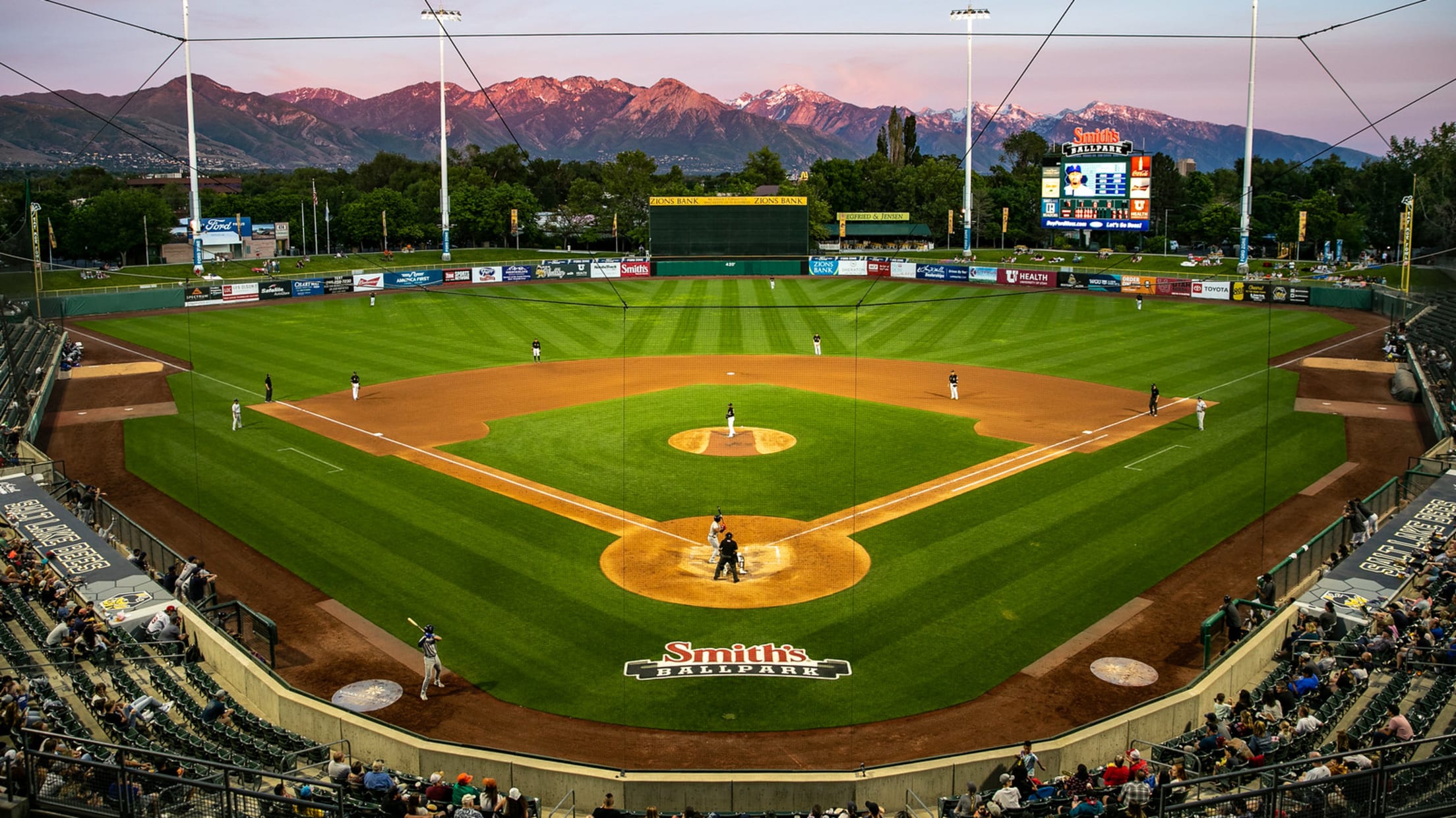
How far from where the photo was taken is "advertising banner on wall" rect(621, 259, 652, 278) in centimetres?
9381

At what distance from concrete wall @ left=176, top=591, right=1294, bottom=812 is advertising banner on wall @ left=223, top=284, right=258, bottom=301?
Result: 6438 cm

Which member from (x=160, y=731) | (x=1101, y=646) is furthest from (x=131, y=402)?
(x=1101, y=646)

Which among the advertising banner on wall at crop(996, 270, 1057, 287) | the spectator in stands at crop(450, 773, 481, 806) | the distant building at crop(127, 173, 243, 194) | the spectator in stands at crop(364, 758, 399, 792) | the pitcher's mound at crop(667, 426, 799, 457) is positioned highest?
the distant building at crop(127, 173, 243, 194)

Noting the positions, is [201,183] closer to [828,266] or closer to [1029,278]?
[828,266]

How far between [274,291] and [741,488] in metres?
59.4

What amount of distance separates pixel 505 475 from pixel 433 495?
269cm

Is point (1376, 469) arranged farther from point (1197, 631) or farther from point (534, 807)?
point (534, 807)

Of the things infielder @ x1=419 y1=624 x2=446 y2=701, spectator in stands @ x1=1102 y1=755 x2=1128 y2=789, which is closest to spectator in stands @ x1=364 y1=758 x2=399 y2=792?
infielder @ x1=419 y1=624 x2=446 y2=701

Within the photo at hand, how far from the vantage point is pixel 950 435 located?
36094 mm

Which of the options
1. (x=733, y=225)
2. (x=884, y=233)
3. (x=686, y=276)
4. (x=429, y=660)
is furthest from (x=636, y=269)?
(x=429, y=660)

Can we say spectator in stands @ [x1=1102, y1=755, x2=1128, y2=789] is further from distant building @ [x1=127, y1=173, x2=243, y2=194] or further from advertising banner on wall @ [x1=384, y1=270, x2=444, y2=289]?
distant building @ [x1=127, y1=173, x2=243, y2=194]

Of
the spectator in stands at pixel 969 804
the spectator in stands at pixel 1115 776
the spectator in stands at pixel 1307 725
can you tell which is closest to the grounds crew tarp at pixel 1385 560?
the spectator in stands at pixel 1307 725

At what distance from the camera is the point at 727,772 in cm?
1501

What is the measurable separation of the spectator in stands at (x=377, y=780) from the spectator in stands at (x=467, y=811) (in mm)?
1184
